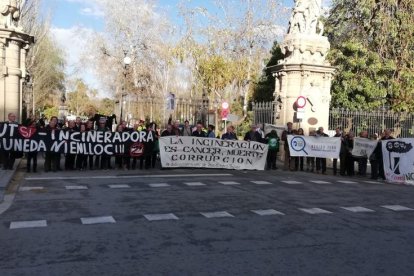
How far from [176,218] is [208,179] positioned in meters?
5.50

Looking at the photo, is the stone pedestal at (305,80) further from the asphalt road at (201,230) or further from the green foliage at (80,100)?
the green foliage at (80,100)

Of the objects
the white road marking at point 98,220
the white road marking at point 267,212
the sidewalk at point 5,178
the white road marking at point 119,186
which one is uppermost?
the sidewalk at point 5,178

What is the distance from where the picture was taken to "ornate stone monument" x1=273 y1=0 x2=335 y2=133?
828 inches

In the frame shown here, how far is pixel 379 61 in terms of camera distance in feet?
92.2

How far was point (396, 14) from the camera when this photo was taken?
92.5ft

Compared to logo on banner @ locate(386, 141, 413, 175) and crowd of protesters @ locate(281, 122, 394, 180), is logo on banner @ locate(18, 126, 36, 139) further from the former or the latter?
logo on banner @ locate(386, 141, 413, 175)

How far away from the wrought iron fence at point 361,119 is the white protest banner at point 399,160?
7.35 m

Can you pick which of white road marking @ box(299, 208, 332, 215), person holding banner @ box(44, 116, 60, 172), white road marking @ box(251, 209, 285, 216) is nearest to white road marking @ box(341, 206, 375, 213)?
white road marking @ box(299, 208, 332, 215)

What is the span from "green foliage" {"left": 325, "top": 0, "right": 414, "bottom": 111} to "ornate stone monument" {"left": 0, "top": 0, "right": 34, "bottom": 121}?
17.4 meters

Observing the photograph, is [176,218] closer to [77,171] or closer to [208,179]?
[208,179]

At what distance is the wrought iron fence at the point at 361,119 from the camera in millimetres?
23484

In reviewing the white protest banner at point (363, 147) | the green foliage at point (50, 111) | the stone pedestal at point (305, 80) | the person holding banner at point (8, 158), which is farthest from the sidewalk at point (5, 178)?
the green foliage at point (50, 111)

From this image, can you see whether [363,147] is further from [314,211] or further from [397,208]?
[314,211]

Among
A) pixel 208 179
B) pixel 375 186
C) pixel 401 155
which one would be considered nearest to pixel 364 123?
pixel 401 155
